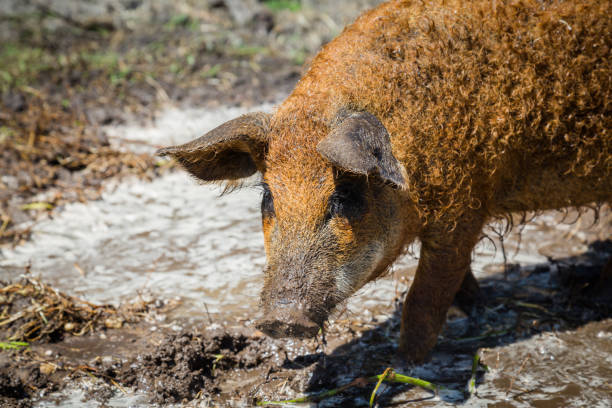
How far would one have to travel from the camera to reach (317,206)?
2855mm

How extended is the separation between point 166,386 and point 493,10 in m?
2.68

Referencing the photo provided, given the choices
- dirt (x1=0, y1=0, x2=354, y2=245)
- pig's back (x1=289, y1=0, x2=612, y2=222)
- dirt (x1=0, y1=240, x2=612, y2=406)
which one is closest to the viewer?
pig's back (x1=289, y1=0, x2=612, y2=222)

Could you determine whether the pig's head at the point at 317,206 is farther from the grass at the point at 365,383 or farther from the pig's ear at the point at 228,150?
the grass at the point at 365,383

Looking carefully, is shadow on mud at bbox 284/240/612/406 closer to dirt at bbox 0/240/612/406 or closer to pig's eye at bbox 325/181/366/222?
dirt at bbox 0/240/612/406

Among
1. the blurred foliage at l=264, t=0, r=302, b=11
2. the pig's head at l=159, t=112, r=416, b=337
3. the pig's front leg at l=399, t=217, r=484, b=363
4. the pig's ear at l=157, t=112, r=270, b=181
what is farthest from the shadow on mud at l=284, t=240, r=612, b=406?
the blurred foliage at l=264, t=0, r=302, b=11

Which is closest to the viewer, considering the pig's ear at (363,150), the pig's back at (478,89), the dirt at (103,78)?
the pig's ear at (363,150)

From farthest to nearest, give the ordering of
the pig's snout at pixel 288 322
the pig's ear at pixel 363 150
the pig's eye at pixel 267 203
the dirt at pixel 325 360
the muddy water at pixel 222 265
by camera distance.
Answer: the muddy water at pixel 222 265
the dirt at pixel 325 360
the pig's eye at pixel 267 203
the pig's snout at pixel 288 322
the pig's ear at pixel 363 150

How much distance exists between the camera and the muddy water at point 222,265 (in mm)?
3396

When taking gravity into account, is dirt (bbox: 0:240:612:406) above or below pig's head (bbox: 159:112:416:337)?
below

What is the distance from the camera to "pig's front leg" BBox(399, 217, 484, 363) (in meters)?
3.34

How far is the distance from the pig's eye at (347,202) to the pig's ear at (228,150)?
0.47m

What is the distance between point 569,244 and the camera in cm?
491

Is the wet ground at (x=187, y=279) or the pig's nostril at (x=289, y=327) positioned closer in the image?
the pig's nostril at (x=289, y=327)

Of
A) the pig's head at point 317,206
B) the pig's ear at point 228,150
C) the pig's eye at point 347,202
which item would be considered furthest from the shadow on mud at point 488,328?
the pig's ear at point 228,150
